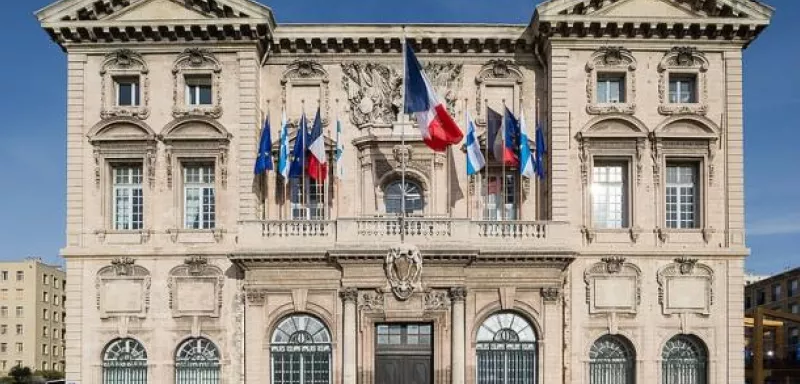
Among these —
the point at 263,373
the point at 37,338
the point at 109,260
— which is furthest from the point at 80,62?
the point at 37,338

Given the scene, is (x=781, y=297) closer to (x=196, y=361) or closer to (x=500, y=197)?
(x=500, y=197)

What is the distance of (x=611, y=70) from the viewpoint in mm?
32625

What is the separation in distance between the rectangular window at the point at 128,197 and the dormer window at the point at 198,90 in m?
2.79

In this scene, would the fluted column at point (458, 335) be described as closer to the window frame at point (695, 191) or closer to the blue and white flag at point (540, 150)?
the blue and white flag at point (540, 150)

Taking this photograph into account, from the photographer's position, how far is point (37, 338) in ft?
311

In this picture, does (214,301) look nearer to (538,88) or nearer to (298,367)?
(298,367)

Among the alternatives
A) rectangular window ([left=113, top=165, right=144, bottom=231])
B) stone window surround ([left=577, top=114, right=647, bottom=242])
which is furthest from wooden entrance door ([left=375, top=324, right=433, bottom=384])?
rectangular window ([left=113, top=165, right=144, bottom=231])

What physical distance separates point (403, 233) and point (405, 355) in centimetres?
390

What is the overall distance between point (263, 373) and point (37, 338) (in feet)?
233

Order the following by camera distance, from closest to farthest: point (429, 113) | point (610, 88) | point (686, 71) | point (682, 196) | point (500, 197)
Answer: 1. point (429, 113)
2. point (686, 71)
3. point (682, 196)
4. point (610, 88)
5. point (500, 197)

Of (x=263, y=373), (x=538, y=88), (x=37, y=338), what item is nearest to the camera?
(x=263, y=373)

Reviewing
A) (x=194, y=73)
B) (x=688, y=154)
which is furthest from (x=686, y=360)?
(x=194, y=73)

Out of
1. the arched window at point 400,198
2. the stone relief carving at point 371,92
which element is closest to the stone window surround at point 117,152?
the stone relief carving at point 371,92

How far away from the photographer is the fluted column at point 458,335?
3069cm
